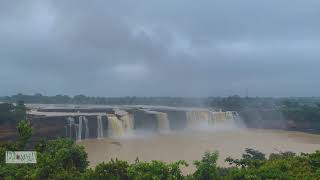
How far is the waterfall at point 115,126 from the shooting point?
2852 centimetres

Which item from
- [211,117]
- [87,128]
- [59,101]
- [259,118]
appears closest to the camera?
[87,128]

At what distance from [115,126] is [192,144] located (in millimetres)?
5947

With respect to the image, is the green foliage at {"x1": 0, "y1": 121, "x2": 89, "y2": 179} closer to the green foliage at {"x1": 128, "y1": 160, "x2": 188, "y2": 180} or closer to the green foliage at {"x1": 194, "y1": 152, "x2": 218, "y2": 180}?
the green foliage at {"x1": 128, "y1": 160, "x2": 188, "y2": 180}

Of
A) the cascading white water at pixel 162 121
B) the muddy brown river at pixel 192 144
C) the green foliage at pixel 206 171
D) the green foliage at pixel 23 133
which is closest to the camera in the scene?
the green foliage at pixel 206 171

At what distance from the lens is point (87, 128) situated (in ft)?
89.9

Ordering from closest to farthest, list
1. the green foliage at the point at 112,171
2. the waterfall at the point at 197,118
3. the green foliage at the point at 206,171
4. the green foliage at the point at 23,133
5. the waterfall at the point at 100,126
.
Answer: the green foliage at the point at 206,171 → the green foliage at the point at 112,171 → the green foliage at the point at 23,133 → the waterfall at the point at 100,126 → the waterfall at the point at 197,118

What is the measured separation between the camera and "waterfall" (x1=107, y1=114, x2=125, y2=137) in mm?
28516

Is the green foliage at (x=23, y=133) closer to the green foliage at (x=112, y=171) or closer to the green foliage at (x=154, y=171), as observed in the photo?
the green foliage at (x=112, y=171)

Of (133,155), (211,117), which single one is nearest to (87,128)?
(133,155)

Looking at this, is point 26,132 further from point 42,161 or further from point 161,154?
point 161,154

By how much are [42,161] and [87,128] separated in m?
19.3

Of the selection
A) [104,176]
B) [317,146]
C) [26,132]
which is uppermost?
[26,132]

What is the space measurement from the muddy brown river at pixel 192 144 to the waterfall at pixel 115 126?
2.42ft

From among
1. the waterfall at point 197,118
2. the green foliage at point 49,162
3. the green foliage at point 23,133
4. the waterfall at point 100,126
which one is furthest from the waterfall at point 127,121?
the green foliage at point 23,133
